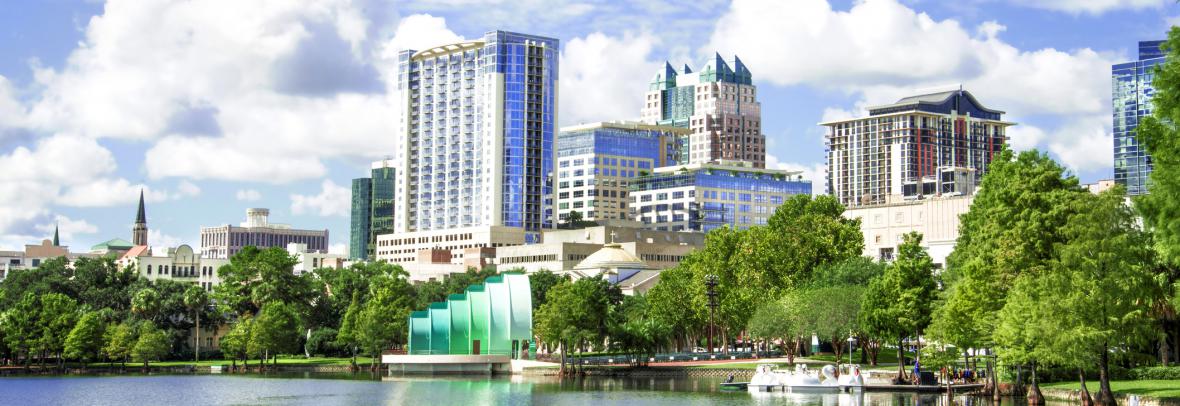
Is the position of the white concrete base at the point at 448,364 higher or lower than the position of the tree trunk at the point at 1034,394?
lower

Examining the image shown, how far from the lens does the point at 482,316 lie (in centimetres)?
14688

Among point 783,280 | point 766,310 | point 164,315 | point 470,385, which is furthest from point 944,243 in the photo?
point 164,315

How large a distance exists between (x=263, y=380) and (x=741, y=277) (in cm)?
4656

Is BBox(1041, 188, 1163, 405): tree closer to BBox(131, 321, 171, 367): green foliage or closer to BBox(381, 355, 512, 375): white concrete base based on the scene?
BBox(381, 355, 512, 375): white concrete base

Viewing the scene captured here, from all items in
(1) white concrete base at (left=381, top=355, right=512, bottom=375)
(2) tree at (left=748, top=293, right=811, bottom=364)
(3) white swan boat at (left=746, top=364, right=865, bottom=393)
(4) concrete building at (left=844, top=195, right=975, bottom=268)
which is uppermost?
(4) concrete building at (left=844, top=195, right=975, bottom=268)

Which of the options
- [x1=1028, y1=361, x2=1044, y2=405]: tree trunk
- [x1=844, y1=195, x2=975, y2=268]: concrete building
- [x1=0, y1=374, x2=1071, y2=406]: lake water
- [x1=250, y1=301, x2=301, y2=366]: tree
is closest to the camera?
[x1=1028, y1=361, x2=1044, y2=405]: tree trunk

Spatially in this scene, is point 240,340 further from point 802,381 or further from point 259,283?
point 802,381

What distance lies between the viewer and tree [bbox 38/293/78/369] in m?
Answer: 151

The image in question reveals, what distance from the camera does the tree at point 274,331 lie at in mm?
152250

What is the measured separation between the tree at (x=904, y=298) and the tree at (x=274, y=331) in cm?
7629

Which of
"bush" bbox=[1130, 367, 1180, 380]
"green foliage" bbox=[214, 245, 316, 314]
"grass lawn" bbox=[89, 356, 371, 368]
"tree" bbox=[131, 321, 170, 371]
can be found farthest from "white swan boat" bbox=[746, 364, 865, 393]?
"green foliage" bbox=[214, 245, 316, 314]

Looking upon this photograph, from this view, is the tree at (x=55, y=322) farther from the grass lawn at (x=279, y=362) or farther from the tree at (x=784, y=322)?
the tree at (x=784, y=322)

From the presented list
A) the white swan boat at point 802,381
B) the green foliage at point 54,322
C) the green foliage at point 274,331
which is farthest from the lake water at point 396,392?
the green foliage at point 274,331

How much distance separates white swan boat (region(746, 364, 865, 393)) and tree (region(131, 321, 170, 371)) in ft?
268
